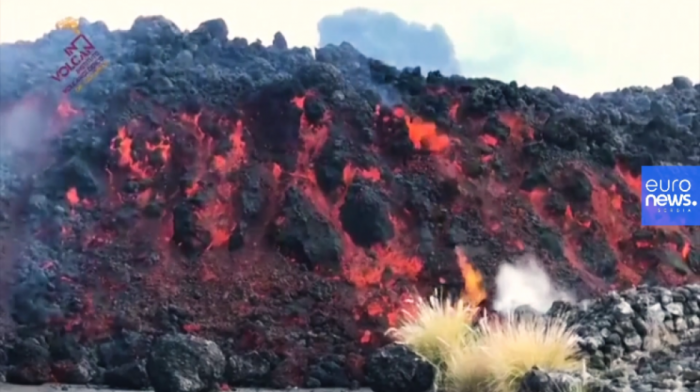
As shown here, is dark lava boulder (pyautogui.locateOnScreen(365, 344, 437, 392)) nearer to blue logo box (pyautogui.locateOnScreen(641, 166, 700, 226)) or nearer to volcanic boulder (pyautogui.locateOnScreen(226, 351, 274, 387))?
volcanic boulder (pyautogui.locateOnScreen(226, 351, 274, 387))

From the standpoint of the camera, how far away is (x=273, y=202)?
66.3ft

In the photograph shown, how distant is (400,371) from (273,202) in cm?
800

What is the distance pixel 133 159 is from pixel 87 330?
419 cm

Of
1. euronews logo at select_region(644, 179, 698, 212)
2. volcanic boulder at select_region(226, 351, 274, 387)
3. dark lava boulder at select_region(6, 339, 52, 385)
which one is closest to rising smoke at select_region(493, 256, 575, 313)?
euronews logo at select_region(644, 179, 698, 212)

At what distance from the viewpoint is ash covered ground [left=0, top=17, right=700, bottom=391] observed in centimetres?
1788

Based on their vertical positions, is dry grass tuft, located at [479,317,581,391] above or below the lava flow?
below

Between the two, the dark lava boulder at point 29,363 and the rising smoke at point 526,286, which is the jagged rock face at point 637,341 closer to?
the rising smoke at point 526,286

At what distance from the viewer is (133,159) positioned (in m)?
20.7

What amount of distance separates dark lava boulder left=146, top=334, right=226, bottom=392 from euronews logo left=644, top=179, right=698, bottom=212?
13.4m

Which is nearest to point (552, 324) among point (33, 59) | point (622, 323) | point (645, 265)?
point (622, 323)

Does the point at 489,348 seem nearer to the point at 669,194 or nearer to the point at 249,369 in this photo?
the point at 249,369

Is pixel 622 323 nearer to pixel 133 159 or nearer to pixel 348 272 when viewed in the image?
pixel 348 272

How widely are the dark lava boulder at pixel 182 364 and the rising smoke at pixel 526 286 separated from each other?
7.64m

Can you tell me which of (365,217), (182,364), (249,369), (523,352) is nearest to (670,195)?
(365,217)
